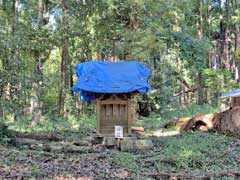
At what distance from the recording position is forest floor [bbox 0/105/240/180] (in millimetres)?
6566

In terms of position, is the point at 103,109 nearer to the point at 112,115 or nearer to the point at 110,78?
the point at 112,115

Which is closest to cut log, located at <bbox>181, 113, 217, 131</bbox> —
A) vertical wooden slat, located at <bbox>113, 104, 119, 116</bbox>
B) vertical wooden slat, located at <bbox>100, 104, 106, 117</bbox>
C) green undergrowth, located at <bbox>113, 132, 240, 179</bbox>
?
green undergrowth, located at <bbox>113, 132, 240, 179</bbox>

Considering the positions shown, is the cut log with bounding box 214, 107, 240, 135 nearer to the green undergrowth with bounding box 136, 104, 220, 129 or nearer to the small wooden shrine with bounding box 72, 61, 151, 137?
the small wooden shrine with bounding box 72, 61, 151, 137

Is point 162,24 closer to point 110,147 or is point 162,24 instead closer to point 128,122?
point 128,122

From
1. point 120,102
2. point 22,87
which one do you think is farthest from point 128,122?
point 22,87

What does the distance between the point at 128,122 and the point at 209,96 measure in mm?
19255

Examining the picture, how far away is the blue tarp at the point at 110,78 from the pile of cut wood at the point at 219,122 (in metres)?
2.83

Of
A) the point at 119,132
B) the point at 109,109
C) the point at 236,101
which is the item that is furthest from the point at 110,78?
the point at 236,101

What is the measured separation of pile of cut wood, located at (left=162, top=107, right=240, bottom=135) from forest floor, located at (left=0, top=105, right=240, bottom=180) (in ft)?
4.43

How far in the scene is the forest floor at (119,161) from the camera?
6566 mm

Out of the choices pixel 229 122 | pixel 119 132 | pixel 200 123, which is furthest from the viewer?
pixel 200 123

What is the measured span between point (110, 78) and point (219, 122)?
4.06m

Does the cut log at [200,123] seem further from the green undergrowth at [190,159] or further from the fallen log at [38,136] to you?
the fallen log at [38,136]

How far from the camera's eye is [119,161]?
7.80m
